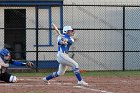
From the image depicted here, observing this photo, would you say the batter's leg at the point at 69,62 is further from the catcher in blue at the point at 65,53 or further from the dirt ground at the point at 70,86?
the dirt ground at the point at 70,86

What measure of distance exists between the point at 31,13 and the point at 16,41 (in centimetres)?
158

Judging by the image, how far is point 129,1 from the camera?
25000 millimetres

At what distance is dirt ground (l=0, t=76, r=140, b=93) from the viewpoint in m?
Result: 14.5

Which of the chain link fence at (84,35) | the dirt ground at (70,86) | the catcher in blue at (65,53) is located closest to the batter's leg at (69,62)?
the catcher in blue at (65,53)

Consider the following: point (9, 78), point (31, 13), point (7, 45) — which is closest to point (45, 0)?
point (31, 13)

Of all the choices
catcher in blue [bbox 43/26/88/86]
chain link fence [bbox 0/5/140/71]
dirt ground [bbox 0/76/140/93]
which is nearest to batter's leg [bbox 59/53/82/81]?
catcher in blue [bbox 43/26/88/86]

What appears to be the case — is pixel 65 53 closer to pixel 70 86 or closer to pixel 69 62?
pixel 69 62

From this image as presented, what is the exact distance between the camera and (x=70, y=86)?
15.7 meters

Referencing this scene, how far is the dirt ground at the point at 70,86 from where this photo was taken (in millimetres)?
14539

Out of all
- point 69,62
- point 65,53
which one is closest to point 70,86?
point 69,62

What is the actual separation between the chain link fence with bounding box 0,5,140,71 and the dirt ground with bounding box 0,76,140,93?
570 centimetres

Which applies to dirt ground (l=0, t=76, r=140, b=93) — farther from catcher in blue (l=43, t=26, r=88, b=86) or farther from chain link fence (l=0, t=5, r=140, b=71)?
chain link fence (l=0, t=5, r=140, b=71)

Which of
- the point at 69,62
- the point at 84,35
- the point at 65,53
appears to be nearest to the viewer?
the point at 69,62

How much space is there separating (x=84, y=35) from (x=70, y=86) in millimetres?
8541
